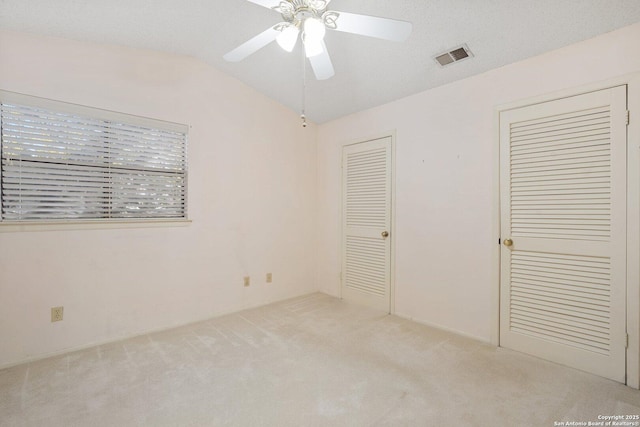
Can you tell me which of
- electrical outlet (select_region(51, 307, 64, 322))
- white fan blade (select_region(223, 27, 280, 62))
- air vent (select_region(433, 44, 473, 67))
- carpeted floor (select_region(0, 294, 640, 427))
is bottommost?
carpeted floor (select_region(0, 294, 640, 427))

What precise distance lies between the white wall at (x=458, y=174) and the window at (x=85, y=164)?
2.25 meters

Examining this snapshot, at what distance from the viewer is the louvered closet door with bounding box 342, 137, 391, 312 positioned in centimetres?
347

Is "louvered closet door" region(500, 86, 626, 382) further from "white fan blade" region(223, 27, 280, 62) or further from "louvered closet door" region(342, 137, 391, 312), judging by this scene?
"white fan blade" region(223, 27, 280, 62)

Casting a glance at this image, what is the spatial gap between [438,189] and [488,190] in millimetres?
451

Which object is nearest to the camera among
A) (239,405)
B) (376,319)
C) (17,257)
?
(239,405)

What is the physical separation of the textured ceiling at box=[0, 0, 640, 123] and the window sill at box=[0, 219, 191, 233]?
1.44 meters

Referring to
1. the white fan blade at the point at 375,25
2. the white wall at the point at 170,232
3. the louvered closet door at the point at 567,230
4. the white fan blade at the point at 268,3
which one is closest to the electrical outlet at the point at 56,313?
the white wall at the point at 170,232

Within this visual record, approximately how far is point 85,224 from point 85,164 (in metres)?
0.50

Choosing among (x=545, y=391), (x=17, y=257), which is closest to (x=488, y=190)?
(x=545, y=391)

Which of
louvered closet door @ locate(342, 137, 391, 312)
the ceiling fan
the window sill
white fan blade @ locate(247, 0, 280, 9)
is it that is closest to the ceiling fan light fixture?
the ceiling fan

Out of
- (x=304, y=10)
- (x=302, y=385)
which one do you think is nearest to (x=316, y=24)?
(x=304, y=10)

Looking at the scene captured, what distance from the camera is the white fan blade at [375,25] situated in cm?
163

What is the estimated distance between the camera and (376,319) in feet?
10.7

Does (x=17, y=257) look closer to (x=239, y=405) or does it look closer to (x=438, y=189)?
Result: (x=239, y=405)
